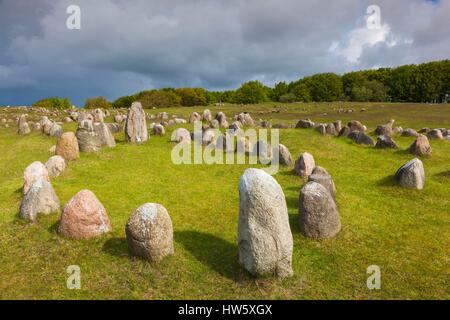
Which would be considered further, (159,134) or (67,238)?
(159,134)

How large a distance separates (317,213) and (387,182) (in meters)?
7.78

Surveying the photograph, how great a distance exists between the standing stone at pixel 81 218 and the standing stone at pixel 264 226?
5.16 metres

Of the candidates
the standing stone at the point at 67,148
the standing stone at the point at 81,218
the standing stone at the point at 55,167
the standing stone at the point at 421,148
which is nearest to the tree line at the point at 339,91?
the standing stone at the point at 67,148

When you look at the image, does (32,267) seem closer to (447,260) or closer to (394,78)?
(447,260)

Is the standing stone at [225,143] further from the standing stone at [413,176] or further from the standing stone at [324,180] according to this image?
the standing stone at [413,176]

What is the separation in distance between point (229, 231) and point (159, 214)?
11.2 feet

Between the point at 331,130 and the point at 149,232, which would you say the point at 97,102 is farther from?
the point at 149,232

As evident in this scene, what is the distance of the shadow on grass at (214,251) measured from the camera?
10.7 m

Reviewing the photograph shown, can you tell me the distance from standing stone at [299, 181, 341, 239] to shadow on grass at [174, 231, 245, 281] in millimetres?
2576

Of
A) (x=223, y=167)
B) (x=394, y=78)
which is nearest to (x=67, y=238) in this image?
(x=223, y=167)
